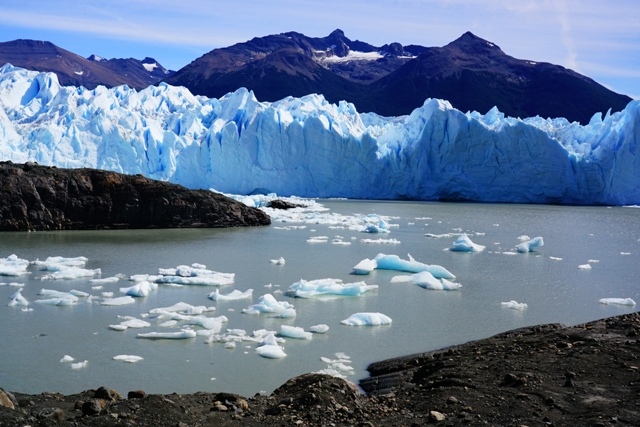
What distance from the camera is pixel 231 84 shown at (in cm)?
6950

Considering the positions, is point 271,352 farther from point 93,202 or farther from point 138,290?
point 93,202

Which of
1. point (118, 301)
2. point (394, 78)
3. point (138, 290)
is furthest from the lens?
point (394, 78)

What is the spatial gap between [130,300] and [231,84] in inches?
2541

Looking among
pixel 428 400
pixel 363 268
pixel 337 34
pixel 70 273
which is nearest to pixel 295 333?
pixel 428 400

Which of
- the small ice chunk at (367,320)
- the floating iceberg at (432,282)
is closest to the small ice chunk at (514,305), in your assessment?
the floating iceberg at (432,282)

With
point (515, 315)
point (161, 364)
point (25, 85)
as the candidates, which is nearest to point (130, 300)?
point (161, 364)

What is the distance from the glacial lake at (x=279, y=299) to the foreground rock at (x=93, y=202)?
1.96 ft

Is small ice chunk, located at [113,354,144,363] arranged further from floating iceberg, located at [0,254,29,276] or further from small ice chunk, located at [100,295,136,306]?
floating iceberg, located at [0,254,29,276]

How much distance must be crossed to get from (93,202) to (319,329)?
32.8 ft

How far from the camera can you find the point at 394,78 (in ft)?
231

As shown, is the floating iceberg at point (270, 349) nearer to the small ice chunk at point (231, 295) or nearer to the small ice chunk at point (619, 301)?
the small ice chunk at point (231, 295)

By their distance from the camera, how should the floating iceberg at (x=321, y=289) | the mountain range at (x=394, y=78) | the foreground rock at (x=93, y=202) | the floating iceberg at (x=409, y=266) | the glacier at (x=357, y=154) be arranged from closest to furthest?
the floating iceberg at (x=321, y=289), the floating iceberg at (x=409, y=266), the foreground rock at (x=93, y=202), the glacier at (x=357, y=154), the mountain range at (x=394, y=78)

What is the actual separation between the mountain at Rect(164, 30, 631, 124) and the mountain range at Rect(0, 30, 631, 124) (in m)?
0.09

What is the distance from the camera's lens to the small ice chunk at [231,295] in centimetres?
716
